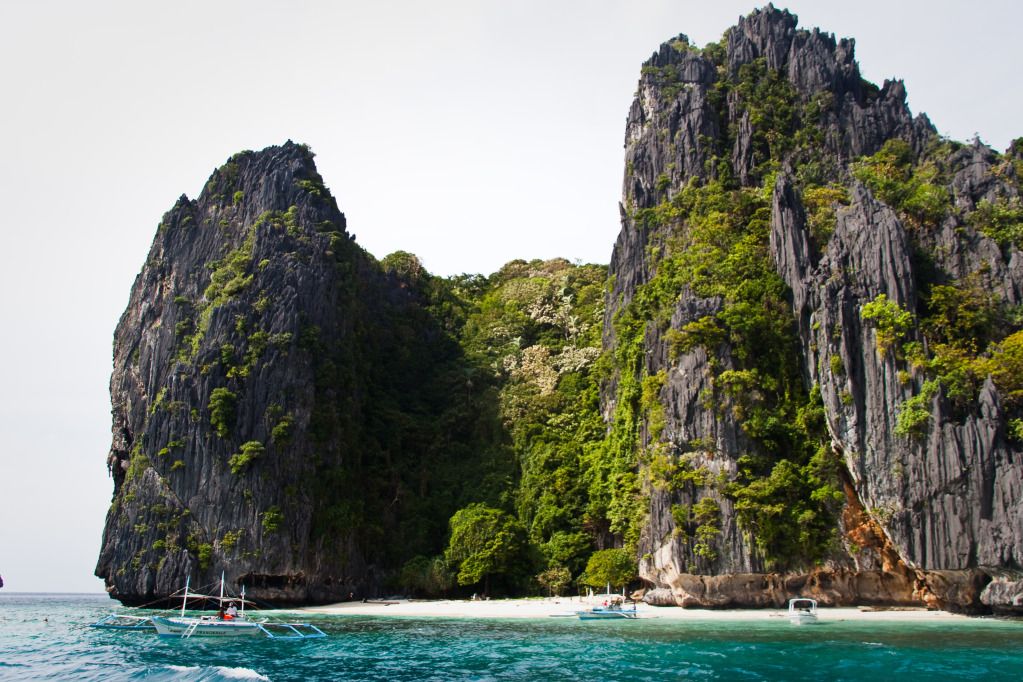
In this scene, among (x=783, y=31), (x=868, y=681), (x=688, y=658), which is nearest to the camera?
(x=868, y=681)

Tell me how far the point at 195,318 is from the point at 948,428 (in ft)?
174

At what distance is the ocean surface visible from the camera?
961 inches

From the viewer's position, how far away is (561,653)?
29.2 m

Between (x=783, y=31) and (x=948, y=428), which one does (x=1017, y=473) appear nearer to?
(x=948, y=428)

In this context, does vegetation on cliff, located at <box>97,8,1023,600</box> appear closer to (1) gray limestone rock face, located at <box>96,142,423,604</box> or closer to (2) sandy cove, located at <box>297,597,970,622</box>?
(1) gray limestone rock face, located at <box>96,142,423,604</box>

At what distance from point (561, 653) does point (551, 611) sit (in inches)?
676

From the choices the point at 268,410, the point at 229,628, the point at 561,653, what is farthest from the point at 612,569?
the point at 268,410

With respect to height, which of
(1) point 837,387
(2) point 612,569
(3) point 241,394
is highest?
(3) point 241,394

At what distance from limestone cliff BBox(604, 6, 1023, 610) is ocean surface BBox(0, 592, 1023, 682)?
516 centimetres

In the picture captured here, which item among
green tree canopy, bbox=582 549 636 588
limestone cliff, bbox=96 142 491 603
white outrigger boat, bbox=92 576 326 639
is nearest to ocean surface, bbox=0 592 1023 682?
white outrigger boat, bbox=92 576 326 639

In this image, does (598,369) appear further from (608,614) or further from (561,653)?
(561,653)

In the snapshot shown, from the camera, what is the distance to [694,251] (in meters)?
55.1

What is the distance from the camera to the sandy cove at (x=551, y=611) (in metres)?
40.1

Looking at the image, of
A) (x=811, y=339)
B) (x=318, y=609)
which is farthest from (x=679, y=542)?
(x=318, y=609)
